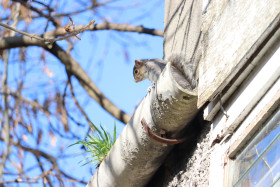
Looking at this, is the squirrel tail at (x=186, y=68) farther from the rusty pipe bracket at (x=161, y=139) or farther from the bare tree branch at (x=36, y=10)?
the bare tree branch at (x=36, y=10)

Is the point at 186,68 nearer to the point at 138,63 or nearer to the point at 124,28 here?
the point at 124,28

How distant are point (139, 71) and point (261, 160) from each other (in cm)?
395

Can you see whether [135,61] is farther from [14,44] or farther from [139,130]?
[139,130]

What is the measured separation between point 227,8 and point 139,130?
0.61 metres

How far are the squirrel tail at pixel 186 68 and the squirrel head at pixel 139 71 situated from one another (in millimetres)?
2743

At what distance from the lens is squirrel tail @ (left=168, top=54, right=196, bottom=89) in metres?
2.36

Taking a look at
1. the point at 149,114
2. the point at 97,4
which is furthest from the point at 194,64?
the point at 97,4

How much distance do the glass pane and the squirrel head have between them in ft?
11.8

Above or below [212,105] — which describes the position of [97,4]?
below

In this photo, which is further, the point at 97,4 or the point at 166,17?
the point at 97,4

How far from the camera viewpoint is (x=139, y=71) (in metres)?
5.57

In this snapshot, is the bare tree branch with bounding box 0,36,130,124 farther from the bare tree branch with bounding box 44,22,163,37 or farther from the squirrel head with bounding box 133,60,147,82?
the squirrel head with bounding box 133,60,147,82

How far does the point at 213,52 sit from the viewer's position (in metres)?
2.05

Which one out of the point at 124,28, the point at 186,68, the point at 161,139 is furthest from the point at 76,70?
the point at 161,139
